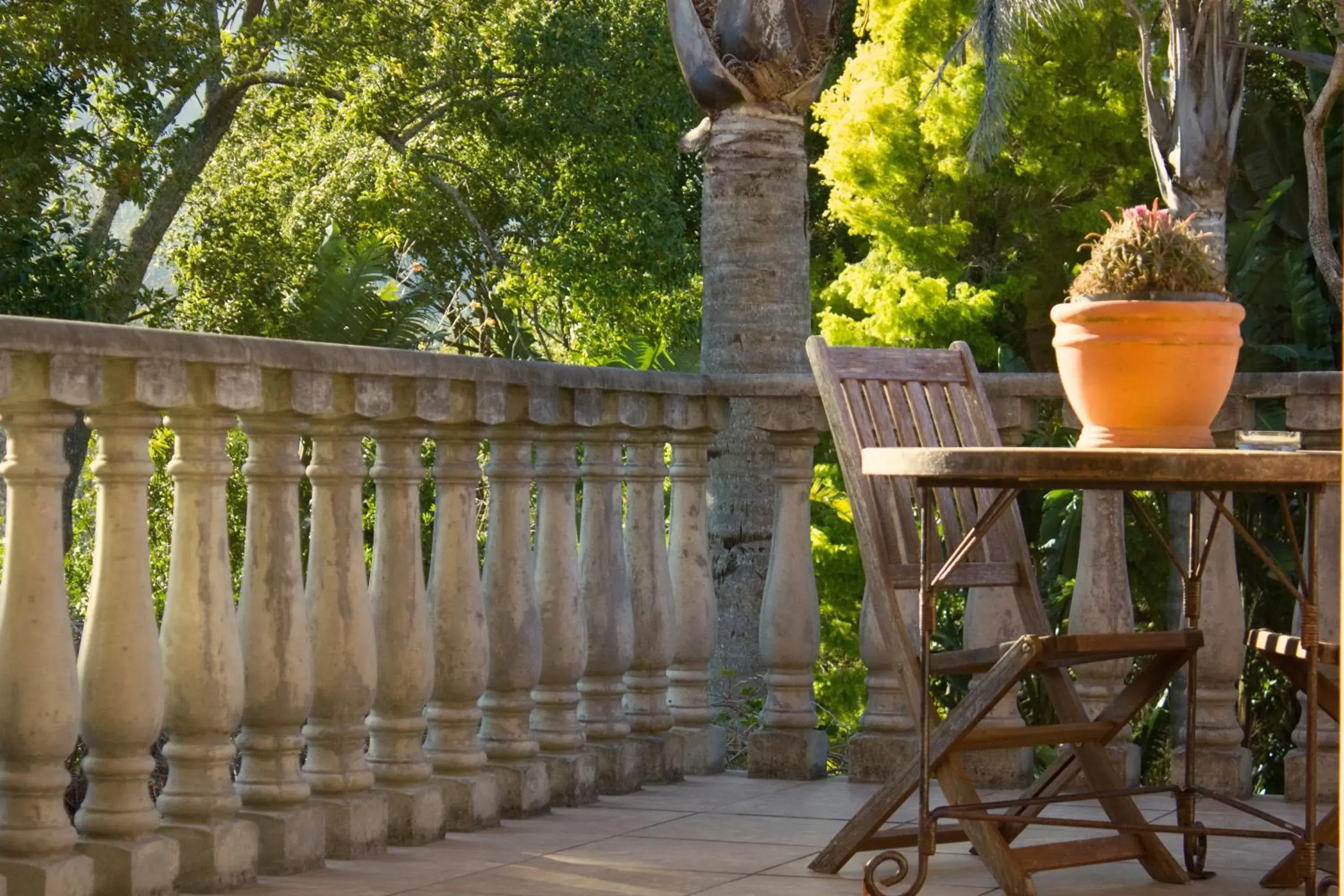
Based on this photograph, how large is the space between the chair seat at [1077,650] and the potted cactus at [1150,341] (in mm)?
405

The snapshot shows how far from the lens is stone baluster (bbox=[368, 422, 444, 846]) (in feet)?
14.0

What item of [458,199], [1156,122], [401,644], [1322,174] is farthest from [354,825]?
[458,199]

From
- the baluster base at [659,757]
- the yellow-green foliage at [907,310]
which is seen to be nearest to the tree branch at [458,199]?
the yellow-green foliage at [907,310]

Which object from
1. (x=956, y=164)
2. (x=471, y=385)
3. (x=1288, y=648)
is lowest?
(x=1288, y=648)

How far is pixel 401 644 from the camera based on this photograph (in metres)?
4.24

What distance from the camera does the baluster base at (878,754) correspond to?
536 cm

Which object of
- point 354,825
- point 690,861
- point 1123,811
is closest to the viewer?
point 1123,811

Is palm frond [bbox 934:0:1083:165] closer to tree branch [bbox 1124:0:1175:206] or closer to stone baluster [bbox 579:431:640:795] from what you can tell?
tree branch [bbox 1124:0:1175:206]

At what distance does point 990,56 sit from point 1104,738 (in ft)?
45.3

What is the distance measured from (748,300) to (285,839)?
636 cm

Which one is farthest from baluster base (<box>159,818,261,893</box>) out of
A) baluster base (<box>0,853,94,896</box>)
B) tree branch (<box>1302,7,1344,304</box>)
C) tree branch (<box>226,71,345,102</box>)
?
tree branch (<box>226,71,345,102</box>)

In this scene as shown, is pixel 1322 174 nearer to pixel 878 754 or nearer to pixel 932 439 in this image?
pixel 878 754

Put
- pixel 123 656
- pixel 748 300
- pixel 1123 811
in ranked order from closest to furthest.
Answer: pixel 123 656 → pixel 1123 811 → pixel 748 300

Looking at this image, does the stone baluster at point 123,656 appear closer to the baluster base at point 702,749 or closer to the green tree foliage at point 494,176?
the baluster base at point 702,749
